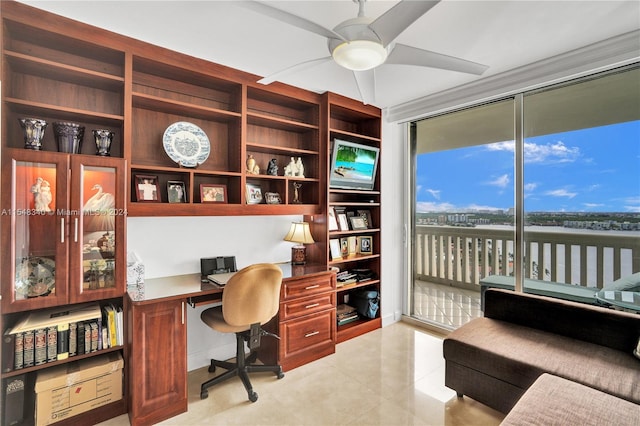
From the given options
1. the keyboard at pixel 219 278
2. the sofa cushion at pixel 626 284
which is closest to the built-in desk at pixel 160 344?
the keyboard at pixel 219 278

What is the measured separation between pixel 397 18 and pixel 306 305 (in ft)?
7.24

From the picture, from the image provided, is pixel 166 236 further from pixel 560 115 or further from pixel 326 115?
pixel 560 115

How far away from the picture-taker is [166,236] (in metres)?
2.45

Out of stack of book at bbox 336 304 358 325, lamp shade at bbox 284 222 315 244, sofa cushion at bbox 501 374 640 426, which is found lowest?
stack of book at bbox 336 304 358 325

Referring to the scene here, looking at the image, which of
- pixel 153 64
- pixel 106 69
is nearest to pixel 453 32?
pixel 153 64

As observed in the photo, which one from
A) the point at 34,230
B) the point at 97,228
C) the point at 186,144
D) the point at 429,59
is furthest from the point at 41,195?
the point at 429,59

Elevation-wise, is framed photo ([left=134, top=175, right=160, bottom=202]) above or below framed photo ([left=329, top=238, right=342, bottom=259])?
above

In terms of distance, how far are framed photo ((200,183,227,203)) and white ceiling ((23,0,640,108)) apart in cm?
95

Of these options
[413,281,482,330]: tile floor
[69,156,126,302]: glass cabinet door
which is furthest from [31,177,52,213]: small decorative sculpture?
[413,281,482,330]: tile floor

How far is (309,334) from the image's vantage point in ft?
8.95

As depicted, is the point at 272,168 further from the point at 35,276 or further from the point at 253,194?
the point at 35,276

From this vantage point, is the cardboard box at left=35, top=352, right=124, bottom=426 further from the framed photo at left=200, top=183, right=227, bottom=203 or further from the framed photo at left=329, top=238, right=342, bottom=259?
the framed photo at left=329, top=238, right=342, bottom=259

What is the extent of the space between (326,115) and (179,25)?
143cm

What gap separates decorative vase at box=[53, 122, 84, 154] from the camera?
1.85m
